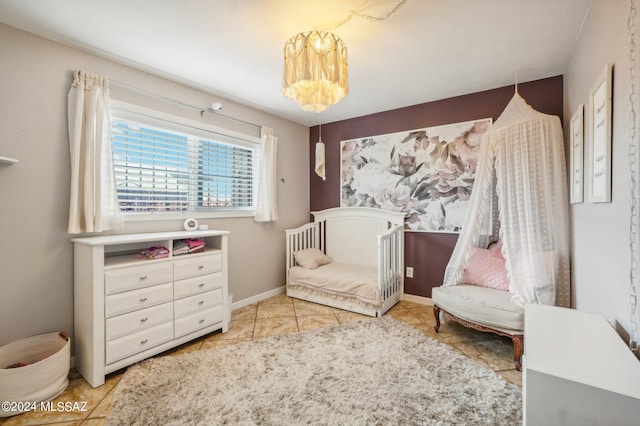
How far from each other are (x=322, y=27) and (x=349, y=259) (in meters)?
2.69

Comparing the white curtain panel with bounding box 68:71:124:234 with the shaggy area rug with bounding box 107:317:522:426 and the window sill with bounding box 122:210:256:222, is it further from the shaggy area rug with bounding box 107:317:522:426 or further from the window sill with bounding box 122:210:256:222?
the shaggy area rug with bounding box 107:317:522:426

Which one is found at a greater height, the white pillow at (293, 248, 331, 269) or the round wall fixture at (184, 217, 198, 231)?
the round wall fixture at (184, 217, 198, 231)

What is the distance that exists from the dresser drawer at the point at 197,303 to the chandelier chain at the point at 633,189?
8.47 ft

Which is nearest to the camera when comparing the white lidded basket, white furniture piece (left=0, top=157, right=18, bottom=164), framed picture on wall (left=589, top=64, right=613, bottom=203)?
framed picture on wall (left=589, top=64, right=613, bottom=203)

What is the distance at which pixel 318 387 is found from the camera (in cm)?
170

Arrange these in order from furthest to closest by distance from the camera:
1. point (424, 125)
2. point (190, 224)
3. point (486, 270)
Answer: point (424, 125)
point (190, 224)
point (486, 270)

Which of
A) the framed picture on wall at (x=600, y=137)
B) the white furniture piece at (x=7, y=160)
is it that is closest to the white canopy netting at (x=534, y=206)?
the framed picture on wall at (x=600, y=137)

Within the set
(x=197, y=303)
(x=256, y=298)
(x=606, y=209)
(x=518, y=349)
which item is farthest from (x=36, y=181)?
(x=518, y=349)

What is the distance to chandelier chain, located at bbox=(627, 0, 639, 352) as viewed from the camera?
1.01 meters

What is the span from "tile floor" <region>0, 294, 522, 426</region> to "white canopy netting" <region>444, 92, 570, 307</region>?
0.51 meters

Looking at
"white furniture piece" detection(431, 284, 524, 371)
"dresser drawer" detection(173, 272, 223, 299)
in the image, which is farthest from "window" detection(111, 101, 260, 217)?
"white furniture piece" detection(431, 284, 524, 371)

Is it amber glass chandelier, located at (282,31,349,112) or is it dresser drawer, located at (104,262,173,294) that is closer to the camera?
amber glass chandelier, located at (282,31,349,112)

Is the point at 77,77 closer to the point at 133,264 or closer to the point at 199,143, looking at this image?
the point at 199,143

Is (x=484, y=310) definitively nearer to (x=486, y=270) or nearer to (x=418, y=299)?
(x=486, y=270)
